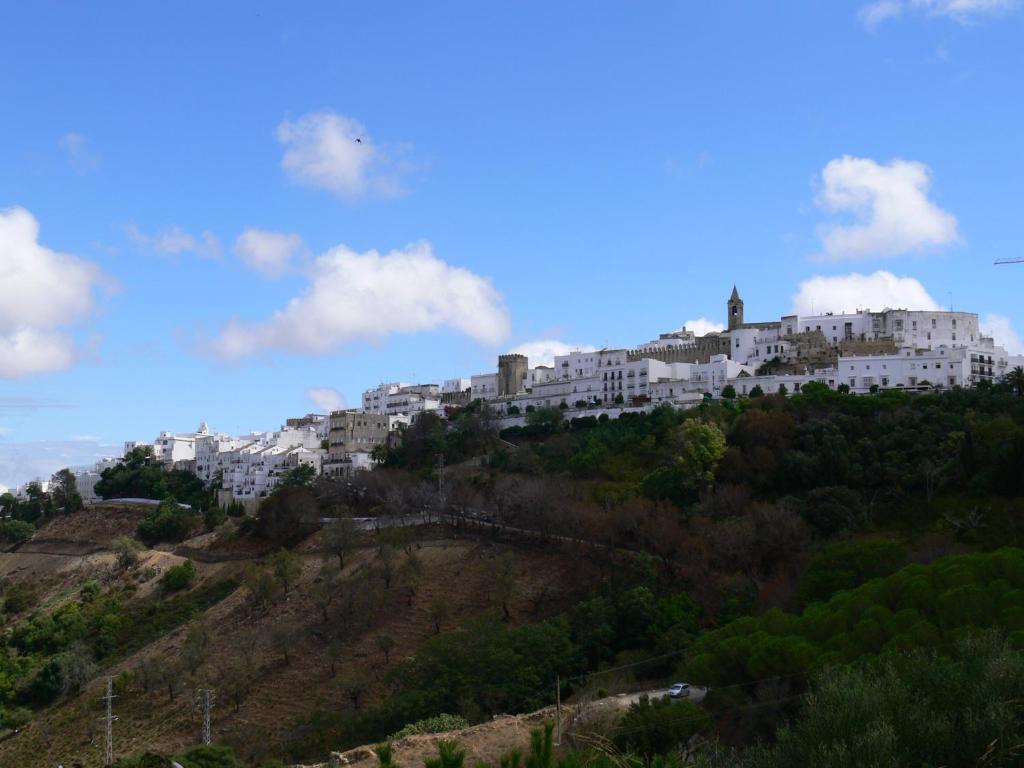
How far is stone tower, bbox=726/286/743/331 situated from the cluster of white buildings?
8 centimetres

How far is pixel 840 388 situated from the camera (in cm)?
5869

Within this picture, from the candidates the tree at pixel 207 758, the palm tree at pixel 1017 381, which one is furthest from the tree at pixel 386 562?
the palm tree at pixel 1017 381

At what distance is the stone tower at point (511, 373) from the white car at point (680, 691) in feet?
173

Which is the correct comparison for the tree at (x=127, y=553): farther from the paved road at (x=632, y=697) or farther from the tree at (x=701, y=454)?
the paved road at (x=632, y=697)

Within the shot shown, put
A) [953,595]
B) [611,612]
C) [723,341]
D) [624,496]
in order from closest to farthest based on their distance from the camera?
[953,595] < [611,612] < [624,496] < [723,341]

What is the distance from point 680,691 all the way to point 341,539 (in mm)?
24798

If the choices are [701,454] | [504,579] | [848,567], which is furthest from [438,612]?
[848,567]

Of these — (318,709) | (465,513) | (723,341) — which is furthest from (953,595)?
(723,341)

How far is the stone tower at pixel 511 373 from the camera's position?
8031 centimetres

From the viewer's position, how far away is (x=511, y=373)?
80812 millimetres

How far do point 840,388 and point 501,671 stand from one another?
32.7 m

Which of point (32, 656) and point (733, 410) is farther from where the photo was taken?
point (733, 410)

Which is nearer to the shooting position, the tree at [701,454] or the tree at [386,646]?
the tree at [386,646]

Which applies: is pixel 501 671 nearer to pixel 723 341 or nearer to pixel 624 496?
pixel 624 496
